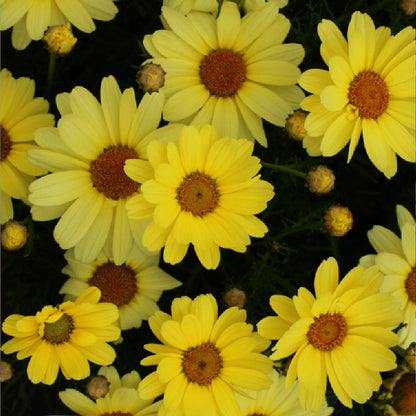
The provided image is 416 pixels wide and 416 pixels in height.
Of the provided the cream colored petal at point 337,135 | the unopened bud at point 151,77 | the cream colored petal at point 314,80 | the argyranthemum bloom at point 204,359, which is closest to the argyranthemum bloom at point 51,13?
the unopened bud at point 151,77

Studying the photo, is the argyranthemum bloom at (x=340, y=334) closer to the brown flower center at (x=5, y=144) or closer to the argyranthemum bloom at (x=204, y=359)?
the argyranthemum bloom at (x=204, y=359)

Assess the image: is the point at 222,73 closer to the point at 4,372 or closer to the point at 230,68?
the point at 230,68

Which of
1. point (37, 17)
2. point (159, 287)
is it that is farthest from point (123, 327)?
point (37, 17)

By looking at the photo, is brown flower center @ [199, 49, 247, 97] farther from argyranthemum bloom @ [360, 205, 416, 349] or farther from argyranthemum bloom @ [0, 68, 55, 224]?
argyranthemum bloom @ [360, 205, 416, 349]

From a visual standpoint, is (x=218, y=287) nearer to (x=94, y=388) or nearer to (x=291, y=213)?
(x=291, y=213)

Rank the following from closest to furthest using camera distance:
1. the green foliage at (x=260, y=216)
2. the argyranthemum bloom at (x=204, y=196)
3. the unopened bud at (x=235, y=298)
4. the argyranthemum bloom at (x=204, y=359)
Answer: the argyranthemum bloom at (x=204, y=196) < the argyranthemum bloom at (x=204, y=359) < the unopened bud at (x=235, y=298) < the green foliage at (x=260, y=216)

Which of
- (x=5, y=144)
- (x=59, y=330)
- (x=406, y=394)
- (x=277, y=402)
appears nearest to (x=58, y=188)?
(x=5, y=144)
